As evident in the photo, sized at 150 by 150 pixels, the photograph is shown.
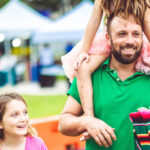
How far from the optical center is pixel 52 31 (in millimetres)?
13883

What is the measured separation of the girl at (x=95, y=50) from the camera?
84.7 inches

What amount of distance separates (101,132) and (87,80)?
390 mm

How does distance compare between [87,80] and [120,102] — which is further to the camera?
[87,80]

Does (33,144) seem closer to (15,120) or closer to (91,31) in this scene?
(15,120)

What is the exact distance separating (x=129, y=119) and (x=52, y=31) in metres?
12.0

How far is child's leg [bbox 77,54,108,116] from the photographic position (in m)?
2.22

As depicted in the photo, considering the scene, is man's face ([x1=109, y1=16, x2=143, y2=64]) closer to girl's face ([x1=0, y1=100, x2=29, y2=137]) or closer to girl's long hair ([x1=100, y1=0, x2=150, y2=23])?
girl's long hair ([x1=100, y1=0, x2=150, y2=23])

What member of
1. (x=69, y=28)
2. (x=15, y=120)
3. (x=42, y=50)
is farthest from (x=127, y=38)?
(x=42, y=50)

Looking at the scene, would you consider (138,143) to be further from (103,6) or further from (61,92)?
(61,92)

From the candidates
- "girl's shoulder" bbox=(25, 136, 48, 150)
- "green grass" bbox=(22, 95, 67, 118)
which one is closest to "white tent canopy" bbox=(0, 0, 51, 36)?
"green grass" bbox=(22, 95, 67, 118)

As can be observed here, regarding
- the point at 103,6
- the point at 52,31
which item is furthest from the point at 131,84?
the point at 52,31

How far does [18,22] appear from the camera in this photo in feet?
50.1

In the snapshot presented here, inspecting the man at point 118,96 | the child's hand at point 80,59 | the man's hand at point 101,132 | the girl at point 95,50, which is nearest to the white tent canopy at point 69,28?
the girl at point 95,50

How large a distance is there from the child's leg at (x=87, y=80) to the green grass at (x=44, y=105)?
7081 millimetres
